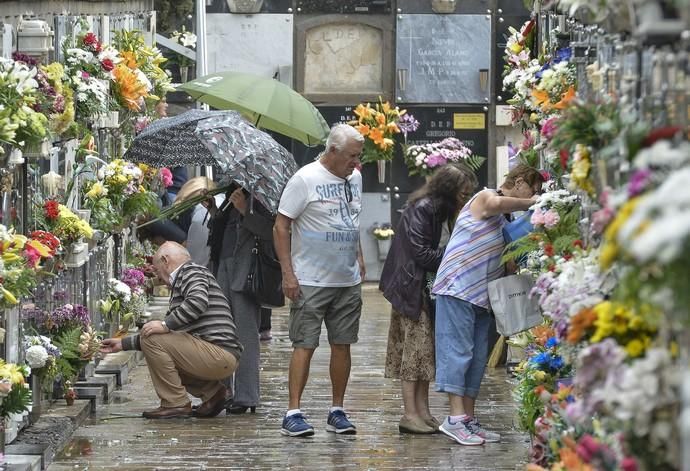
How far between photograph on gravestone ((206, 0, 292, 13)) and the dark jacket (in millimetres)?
9519

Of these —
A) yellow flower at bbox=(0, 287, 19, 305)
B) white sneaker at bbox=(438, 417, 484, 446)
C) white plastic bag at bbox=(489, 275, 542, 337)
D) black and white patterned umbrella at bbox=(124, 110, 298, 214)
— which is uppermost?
black and white patterned umbrella at bbox=(124, 110, 298, 214)

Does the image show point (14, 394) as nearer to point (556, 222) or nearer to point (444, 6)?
point (556, 222)

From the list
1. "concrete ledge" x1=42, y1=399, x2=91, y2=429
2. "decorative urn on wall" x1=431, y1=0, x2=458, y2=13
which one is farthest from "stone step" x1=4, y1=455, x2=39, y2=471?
"decorative urn on wall" x1=431, y1=0, x2=458, y2=13

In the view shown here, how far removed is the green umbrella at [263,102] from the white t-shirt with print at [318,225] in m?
1.83

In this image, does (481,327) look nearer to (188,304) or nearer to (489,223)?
(489,223)

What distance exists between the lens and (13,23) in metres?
7.73

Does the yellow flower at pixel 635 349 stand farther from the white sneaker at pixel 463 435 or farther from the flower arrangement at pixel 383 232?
the flower arrangement at pixel 383 232

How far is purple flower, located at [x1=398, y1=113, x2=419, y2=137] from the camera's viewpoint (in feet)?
56.8

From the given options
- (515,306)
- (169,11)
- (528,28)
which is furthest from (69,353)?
(169,11)

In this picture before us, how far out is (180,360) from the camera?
933cm

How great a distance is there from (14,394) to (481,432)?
294 centimetres

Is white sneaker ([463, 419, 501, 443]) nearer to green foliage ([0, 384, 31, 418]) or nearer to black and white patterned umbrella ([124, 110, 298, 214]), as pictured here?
black and white patterned umbrella ([124, 110, 298, 214])

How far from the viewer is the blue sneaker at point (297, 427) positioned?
885cm

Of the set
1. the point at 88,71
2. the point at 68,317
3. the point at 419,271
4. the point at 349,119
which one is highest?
the point at 88,71
